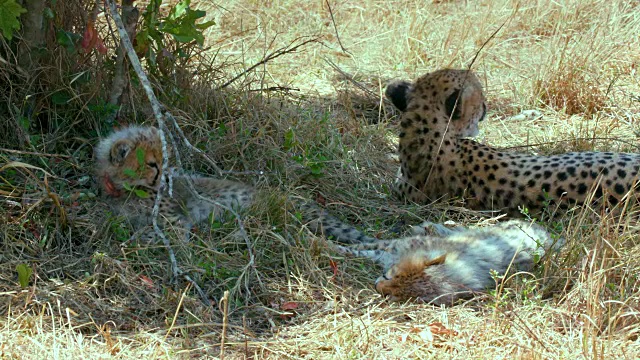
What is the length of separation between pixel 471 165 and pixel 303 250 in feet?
4.06

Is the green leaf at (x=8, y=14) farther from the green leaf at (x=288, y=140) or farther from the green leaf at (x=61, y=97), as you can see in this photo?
the green leaf at (x=288, y=140)

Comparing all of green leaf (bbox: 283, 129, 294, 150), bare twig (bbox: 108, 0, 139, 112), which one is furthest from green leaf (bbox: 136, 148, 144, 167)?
green leaf (bbox: 283, 129, 294, 150)

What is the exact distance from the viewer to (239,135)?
475cm

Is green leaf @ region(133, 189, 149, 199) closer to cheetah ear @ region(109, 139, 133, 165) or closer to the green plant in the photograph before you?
cheetah ear @ region(109, 139, 133, 165)

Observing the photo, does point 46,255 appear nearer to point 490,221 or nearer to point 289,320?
point 289,320

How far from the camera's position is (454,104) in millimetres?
4742

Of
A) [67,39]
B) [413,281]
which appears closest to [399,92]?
[413,281]

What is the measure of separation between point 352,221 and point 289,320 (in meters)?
1.18

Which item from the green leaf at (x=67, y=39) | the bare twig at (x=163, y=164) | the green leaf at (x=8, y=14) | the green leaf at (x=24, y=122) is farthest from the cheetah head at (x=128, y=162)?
the green leaf at (x=8, y=14)

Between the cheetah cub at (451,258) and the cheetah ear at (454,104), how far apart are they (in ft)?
2.97

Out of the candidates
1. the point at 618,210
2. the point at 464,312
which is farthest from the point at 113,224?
the point at 618,210

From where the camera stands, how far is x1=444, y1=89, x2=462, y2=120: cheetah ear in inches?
187

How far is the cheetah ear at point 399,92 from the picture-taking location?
488cm

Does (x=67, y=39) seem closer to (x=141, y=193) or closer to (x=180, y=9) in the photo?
(x=180, y=9)
